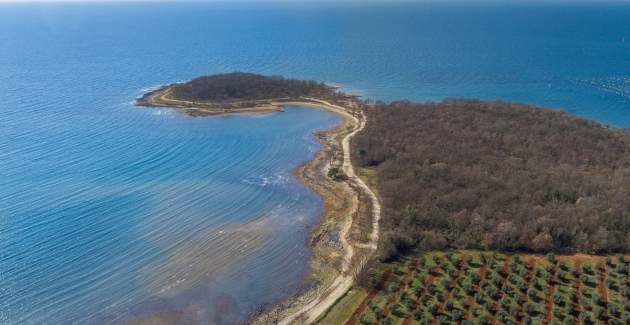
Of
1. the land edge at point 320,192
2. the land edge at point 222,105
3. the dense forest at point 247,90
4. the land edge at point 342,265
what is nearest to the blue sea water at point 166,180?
the land edge at point 342,265

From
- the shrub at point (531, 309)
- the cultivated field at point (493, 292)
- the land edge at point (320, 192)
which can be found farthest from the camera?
the land edge at point (320, 192)

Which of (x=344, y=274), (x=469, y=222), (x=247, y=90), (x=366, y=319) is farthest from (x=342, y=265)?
(x=247, y=90)

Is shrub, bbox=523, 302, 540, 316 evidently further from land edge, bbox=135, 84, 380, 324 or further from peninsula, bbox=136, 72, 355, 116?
peninsula, bbox=136, 72, 355, 116

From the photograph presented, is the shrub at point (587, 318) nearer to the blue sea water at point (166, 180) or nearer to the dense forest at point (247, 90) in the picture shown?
the blue sea water at point (166, 180)

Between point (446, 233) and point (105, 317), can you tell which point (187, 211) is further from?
point (446, 233)

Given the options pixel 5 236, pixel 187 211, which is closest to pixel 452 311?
pixel 187 211

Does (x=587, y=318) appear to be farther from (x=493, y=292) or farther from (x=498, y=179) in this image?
(x=498, y=179)

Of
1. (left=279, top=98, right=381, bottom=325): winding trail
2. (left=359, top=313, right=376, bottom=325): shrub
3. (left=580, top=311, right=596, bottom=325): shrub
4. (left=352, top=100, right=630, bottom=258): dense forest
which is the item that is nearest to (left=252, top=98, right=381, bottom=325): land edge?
(left=279, top=98, right=381, bottom=325): winding trail

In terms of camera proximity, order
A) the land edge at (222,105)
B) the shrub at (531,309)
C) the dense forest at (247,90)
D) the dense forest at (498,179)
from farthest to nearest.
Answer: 1. the dense forest at (247,90)
2. the land edge at (222,105)
3. the dense forest at (498,179)
4. the shrub at (531,309)
